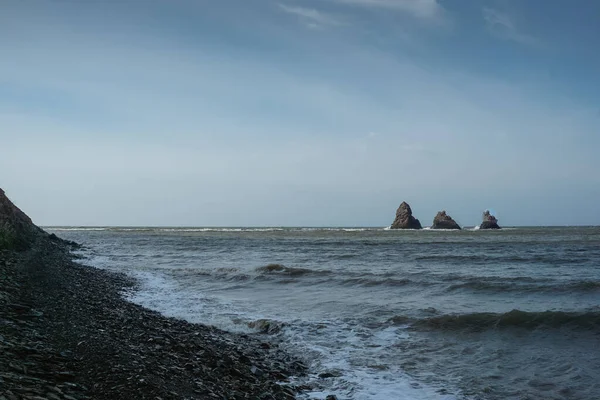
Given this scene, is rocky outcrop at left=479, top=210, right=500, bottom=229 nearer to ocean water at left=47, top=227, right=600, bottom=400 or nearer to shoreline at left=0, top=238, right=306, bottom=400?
ocean water at left=47, top=227, right=600, bottom=400

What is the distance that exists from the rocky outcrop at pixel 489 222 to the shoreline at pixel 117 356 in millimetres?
114975

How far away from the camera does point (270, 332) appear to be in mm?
11406

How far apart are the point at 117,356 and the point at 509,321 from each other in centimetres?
1071

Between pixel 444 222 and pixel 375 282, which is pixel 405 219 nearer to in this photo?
pixel 444 222

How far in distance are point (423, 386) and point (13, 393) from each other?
641 centimetres

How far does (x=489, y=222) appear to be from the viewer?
11275cm

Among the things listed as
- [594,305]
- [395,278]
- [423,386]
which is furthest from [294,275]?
[423,386]

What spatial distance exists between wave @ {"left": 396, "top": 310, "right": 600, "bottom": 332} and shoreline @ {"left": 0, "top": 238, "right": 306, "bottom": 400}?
4.98 m

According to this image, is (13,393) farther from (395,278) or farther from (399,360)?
(395,278)

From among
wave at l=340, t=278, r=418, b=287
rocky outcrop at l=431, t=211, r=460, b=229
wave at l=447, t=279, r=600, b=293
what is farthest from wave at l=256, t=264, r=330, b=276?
rocky outcrop at l=431, t=211, r=460, b=229

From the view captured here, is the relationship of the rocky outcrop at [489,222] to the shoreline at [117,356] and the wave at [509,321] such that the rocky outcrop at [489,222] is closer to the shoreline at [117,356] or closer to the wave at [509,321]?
the wave at [509,321]

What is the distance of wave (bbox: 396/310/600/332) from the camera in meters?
11.7

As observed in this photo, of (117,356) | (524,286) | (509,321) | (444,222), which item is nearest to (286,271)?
(524,286)

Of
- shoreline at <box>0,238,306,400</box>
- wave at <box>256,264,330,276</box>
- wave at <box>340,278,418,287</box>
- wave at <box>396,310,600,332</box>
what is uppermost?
shoreline at <box>0,238,306,400</box>
